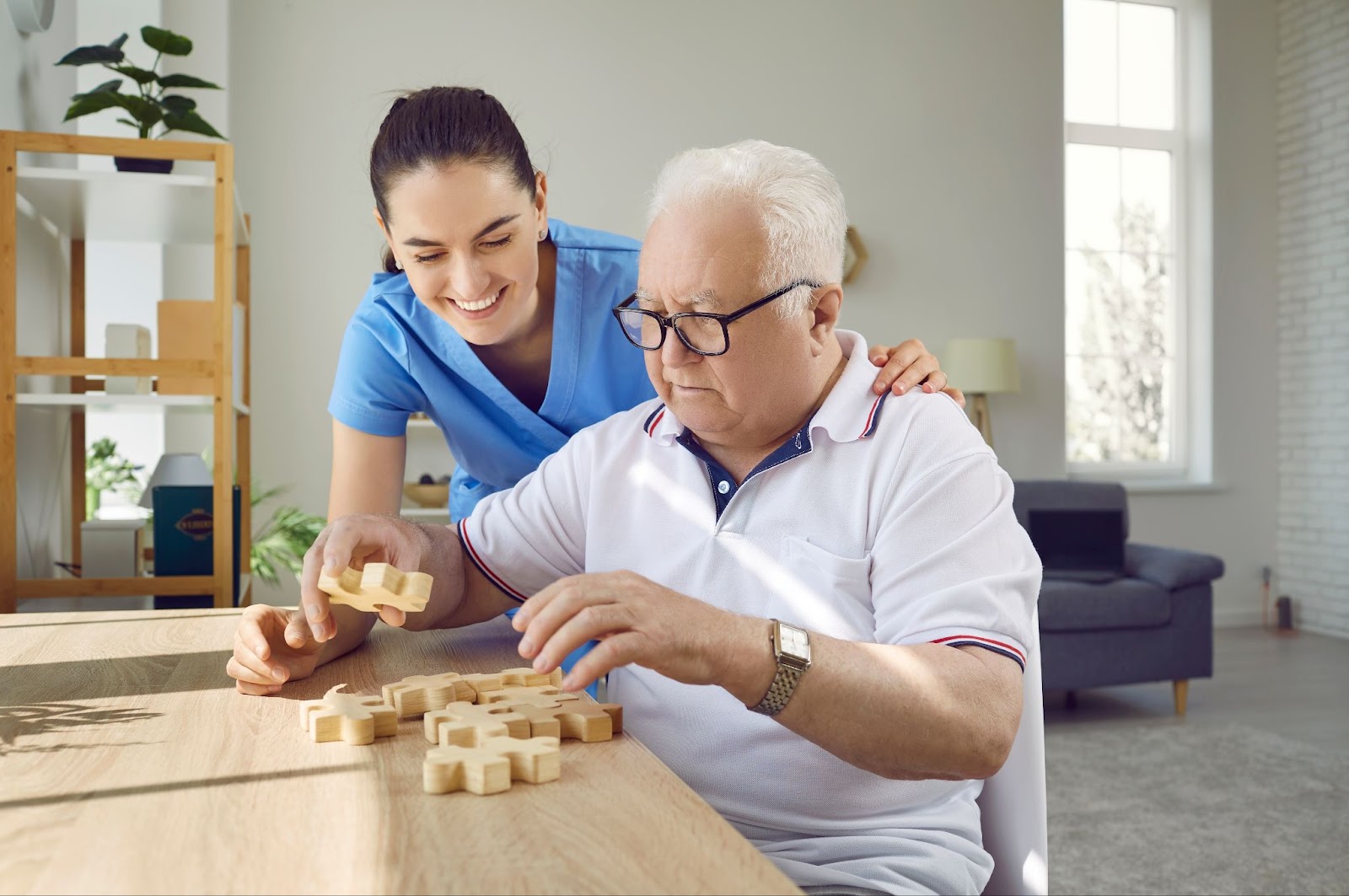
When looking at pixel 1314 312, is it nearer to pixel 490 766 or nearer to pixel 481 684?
pixel 481 684

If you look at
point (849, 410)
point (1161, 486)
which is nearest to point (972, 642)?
point (849, 410)

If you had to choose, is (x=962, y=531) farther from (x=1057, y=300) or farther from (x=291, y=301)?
(x=1057, y=300)

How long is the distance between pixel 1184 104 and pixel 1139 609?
4.32 meters

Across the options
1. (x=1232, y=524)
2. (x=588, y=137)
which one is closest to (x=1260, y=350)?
(x=1232, y=524)

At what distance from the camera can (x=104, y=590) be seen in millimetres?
2967

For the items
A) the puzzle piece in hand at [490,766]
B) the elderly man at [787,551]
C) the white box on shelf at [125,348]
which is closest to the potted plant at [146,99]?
the white box on shelf at [125,348]

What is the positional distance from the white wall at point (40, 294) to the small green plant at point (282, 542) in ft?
4.57

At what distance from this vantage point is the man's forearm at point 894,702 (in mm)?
1027


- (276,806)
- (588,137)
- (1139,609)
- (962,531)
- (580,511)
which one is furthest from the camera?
(588,137)

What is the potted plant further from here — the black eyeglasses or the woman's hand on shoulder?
the woman's hand on shoulder

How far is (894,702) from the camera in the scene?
3.52ft

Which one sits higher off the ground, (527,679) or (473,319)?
(473,319)

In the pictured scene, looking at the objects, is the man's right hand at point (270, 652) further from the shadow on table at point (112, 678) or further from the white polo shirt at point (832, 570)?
the white polo shirt at point (832, 570)

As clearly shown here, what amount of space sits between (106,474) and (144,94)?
218 cm
